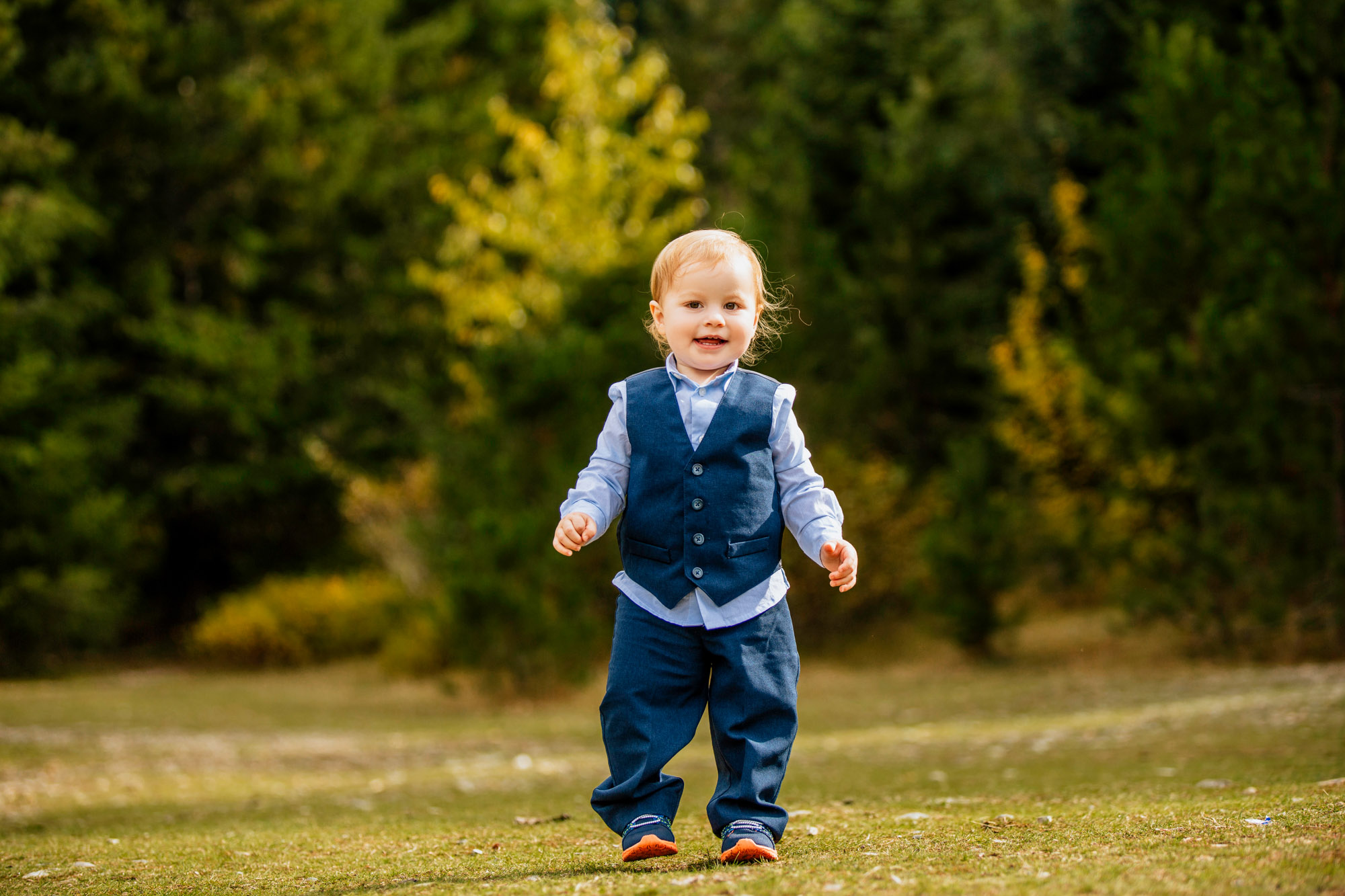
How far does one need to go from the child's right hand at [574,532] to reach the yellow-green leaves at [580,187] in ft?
33.7

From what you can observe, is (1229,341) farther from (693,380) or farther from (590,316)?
(693,380)

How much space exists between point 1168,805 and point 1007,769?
258 centimetres

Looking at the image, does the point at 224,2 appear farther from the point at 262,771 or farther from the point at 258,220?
the point at 262,771

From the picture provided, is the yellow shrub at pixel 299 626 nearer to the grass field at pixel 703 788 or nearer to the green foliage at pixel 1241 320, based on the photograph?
the grass field at pixel 703 788

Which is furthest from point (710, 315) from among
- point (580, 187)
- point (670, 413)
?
point (580, 187)

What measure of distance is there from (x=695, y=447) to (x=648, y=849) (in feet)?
3.51

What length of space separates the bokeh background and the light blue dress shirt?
7.42 meters

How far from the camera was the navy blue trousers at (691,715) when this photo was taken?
11.0ft

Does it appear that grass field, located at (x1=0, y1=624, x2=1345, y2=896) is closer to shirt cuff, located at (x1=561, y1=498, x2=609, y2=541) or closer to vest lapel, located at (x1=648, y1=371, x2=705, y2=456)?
shirt cuff, located at (x1=561, y1=498, x2=609, y2=541)

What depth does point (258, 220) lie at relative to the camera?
18391mm

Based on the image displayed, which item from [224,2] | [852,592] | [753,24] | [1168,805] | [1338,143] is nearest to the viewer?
[1168,805]

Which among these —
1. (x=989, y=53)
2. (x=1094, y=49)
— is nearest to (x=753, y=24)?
(x=989, y=53)

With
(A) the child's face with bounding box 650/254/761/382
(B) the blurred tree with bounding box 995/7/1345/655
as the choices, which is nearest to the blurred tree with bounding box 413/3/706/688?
(B) the blurred tree with bounding box 995/7/1345/655

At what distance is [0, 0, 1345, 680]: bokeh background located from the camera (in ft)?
36.7
